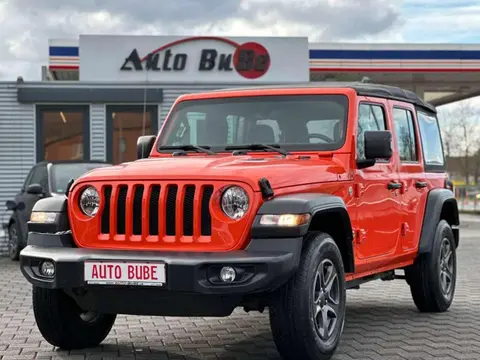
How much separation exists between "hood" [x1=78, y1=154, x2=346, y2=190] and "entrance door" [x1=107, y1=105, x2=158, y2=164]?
11.5 m

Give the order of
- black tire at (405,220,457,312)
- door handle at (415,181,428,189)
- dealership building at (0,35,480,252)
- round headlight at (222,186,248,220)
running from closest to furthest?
1. round headlight at (222,186,248,220)
2. door handle at (415,181,428,189)
3. black tire at (405,220,457,312)
4. dealership building at (0,35,480,252)

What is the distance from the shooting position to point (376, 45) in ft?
102

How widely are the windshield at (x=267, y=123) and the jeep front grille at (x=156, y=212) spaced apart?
128 centimetres

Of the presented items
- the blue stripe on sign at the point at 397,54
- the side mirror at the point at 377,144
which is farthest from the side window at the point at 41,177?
the blue stripe on sign at the point at 397,54

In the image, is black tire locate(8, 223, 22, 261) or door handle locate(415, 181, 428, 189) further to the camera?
black tire locate(8, 223, 22, 261)

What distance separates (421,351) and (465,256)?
9.35 meters

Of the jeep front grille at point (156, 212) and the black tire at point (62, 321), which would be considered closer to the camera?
the jeep front grille at point (156, 212)

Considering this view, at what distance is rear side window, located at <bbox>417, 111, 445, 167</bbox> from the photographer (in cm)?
810

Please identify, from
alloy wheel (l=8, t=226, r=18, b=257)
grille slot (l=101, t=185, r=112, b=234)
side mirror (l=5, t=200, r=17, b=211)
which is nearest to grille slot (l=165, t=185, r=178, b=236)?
grille slot (l=101, t=185, r=112, b=234)

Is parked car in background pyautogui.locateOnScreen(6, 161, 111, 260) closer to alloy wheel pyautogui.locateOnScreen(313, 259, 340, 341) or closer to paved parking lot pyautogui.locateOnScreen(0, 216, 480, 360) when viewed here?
paved parking lot pyautogui.locateOnScreen(0, 216, 480, 360)

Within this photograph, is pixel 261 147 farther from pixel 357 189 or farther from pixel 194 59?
pixel 194 59

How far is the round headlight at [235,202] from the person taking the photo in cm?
513

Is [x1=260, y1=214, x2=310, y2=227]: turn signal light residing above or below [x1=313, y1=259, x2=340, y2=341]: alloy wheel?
above

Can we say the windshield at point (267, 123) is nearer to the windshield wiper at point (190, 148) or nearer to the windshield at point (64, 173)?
the windshield wiper at point (190, 148)
